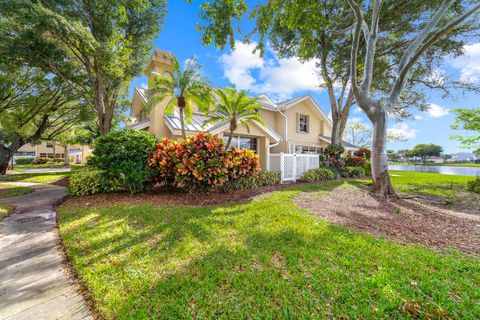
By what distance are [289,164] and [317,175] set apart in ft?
7.15

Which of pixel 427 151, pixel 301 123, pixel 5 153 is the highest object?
pixel 301 123

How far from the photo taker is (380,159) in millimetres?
7570

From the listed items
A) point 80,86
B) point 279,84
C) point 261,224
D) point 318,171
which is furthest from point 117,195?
point 279,84

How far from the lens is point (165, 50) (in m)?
12.0

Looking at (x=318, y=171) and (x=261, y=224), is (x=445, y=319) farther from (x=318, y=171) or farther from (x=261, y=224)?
(x=318, y=171)

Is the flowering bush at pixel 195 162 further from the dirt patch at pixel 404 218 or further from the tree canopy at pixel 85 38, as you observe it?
the tree canopy at pixel 85 38

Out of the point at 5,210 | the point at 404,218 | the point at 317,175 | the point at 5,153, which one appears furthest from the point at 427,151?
the point at 5,153

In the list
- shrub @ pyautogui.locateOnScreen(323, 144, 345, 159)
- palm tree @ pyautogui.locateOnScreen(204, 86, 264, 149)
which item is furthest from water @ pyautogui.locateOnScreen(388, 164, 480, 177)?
palm tree @ pyautogui.locateOnScreen(204, 86, 264, 149)

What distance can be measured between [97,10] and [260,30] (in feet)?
35.1

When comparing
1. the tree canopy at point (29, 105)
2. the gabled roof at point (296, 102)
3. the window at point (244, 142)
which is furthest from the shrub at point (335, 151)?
the tree canopy at point (29, 105)

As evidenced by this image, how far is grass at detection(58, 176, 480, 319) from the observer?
2166 mm

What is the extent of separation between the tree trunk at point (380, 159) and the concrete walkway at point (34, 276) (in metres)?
8.96

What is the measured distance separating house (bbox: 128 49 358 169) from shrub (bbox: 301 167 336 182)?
8.95ft

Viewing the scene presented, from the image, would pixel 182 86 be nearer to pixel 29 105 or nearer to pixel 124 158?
pixel 124 158
